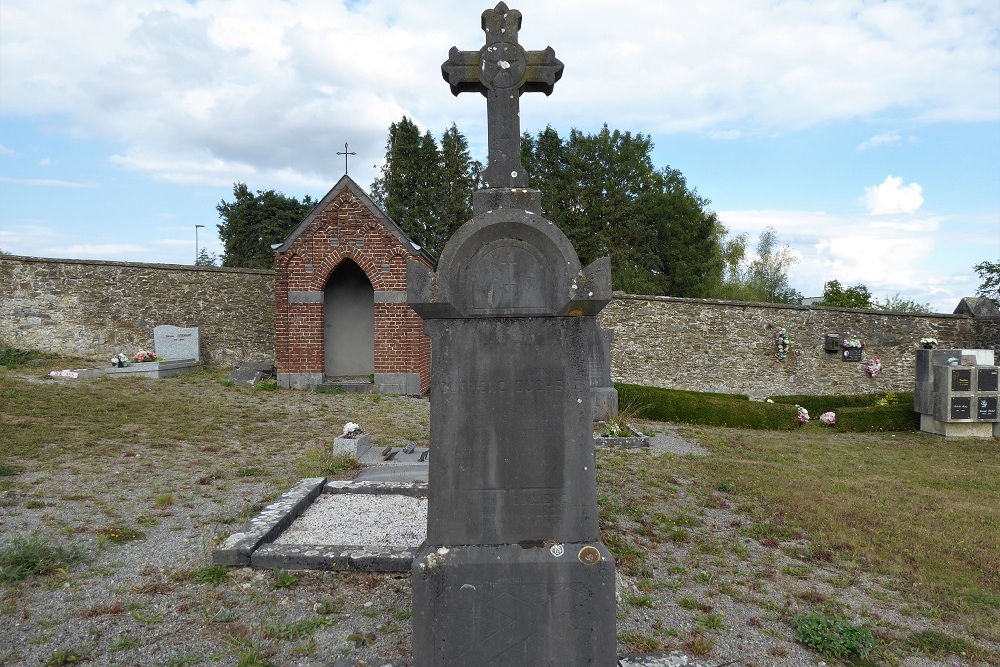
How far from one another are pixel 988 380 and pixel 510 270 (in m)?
13.8

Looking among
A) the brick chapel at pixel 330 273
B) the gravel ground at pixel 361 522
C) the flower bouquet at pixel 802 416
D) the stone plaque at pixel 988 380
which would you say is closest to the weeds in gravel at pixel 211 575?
the gravel ground at pixel 361 522

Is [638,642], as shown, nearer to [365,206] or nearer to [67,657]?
[67,657]

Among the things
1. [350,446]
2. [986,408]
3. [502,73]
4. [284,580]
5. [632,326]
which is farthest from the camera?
[632,326]

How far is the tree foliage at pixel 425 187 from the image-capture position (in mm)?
31375

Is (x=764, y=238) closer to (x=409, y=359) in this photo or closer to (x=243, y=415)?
(x=409, y=359)

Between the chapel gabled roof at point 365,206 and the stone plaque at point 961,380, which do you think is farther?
the chapel gabled roof at point 365,206

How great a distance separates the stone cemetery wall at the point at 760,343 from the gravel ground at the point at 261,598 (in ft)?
40.8

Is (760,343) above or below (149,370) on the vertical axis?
above

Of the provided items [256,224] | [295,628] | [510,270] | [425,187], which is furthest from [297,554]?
[256,224]

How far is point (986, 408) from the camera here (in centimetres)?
1223

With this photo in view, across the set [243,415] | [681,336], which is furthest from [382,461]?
[681,336]

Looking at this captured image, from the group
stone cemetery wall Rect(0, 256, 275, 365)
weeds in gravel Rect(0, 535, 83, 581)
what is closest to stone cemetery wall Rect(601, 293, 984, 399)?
stone cemetery wall Rect(0, 256, 275, 365)

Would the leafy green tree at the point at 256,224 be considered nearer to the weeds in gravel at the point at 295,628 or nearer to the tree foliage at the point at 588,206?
the tree foliage at the point at 588,206

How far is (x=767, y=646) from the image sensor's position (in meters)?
3.74
